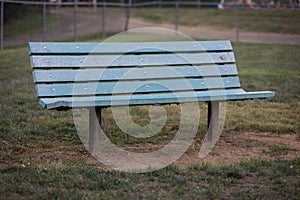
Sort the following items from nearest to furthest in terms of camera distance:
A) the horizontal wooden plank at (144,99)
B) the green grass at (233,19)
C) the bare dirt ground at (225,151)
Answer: the horizontal wooden plank at (144,99) < the bare dirt ground at (225,151) < the green grass at (233,19)

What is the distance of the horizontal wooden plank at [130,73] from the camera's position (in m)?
5.69

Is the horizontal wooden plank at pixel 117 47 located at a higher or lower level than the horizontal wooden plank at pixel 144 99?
higher

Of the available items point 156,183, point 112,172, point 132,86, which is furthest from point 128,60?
point 156,183

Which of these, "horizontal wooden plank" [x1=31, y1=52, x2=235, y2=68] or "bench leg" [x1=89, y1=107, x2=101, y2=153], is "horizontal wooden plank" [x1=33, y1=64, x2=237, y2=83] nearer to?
→ "horizontal wooden plank" [x1=31, y1=52, x2=235, y2=68]

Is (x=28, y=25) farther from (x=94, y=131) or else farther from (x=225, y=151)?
(x=225, y=151)

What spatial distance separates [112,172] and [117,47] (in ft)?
5.64

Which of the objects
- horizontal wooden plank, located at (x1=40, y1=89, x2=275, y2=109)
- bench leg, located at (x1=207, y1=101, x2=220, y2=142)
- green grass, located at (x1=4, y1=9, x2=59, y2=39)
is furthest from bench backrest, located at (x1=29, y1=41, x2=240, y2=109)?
green grass, located at (x1=4, y1=9, x2=59, y2=39)

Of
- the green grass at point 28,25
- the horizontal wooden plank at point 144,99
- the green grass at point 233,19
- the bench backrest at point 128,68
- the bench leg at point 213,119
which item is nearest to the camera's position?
the horizontal wooden plank at point 144,99

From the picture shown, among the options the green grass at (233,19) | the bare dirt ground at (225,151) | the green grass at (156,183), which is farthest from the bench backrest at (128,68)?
the green grass at (233,19)

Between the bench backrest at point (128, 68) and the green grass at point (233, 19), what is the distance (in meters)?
20.4

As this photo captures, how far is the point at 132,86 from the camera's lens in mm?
6105

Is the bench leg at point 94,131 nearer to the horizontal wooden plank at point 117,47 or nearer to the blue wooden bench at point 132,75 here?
the blue wooden bench at point 132,75

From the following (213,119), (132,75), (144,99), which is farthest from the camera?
(213,119)

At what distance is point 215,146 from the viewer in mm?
6125
